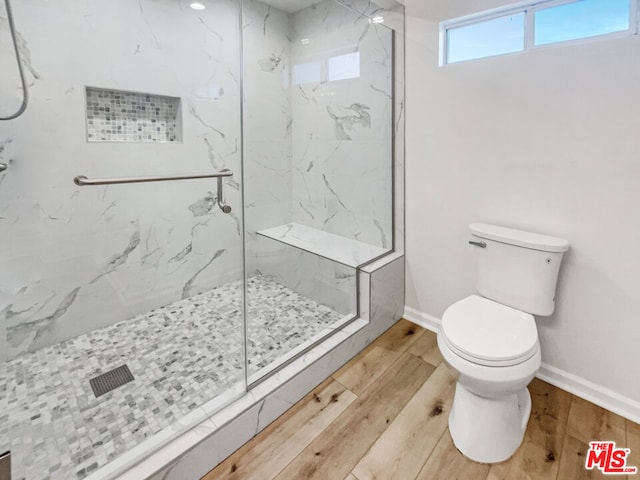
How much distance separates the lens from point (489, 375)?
1325 mm

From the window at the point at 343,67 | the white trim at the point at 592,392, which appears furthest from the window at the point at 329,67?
the white trim at the point at 592,392

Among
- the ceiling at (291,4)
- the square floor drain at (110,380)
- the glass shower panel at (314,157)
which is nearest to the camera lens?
the square floor drain at (110,380)

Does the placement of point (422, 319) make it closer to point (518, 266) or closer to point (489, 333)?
point (518, 266)

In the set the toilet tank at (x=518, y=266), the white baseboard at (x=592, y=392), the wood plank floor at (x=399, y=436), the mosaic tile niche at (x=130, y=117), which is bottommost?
the wood plank floor at (x=399, y=436)

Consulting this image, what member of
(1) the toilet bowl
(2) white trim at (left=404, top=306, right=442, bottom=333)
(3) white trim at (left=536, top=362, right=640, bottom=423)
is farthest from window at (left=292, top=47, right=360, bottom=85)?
(3) white trim at (left=536, top=362, right=640, bottom=423)

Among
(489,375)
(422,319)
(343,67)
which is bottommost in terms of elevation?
(422,319)

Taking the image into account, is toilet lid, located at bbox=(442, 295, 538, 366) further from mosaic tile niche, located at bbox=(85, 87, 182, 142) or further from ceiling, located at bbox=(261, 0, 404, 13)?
ceiling, located at bbox=(261, 0, 404, 13)

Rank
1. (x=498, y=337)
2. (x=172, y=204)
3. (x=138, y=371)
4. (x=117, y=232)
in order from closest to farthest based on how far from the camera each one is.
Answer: (x=498, y=337)
(x=138, y=371)
(x=117, y=232)
(x=172, y=204)

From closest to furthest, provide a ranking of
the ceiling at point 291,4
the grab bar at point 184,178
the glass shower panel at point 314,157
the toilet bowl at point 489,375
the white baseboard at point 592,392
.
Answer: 1. the toilet bowl at point 489,375
2. the white baseboard at point 592,392
3. the grab bar at point 184,178
4. the glass shower panel at point 314,157
5. the ceiling at point 291,4

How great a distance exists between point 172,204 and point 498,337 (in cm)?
203

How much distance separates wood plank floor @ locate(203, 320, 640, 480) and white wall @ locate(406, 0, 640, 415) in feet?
0.86

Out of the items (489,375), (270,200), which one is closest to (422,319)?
(489,375)

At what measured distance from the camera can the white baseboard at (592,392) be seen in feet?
5.41

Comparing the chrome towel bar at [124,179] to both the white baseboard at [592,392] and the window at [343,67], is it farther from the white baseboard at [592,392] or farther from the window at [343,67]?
the white baseboard at [592,392]
